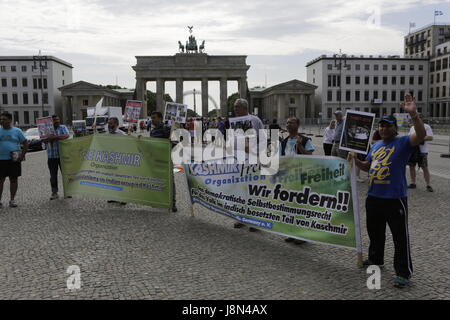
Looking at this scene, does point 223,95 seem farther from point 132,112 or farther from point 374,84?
point 132,112

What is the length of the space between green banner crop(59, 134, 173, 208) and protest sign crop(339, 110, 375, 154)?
405 centimetres

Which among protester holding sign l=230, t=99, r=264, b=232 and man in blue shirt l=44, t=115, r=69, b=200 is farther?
man in blue shirt l=44, t=115, r=69, b=200

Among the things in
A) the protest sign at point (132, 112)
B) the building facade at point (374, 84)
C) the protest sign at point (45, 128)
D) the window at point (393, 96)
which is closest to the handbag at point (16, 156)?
the protest sign at point (45, 128)

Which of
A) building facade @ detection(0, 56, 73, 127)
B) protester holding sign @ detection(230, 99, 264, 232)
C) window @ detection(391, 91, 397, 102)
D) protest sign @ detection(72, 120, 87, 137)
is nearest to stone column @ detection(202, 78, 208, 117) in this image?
building facade @ detection(0, 56, 73, 127)

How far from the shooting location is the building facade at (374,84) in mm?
109500

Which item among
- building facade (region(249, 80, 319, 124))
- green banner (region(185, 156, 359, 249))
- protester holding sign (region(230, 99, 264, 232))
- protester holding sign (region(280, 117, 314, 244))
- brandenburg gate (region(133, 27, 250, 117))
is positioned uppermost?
brandenburg gate (region(133, 27, 250, 117))

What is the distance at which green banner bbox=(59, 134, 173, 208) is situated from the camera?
327 inches

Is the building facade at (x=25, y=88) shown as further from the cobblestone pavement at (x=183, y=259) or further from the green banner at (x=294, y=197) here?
the green banner at (x=294, y=197)

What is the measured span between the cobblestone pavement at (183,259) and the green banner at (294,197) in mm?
380

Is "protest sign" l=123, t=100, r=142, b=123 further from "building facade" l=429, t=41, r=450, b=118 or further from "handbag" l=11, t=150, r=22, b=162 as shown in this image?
"building facade" l=429, t=41, r=450, b=118

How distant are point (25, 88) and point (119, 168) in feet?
373

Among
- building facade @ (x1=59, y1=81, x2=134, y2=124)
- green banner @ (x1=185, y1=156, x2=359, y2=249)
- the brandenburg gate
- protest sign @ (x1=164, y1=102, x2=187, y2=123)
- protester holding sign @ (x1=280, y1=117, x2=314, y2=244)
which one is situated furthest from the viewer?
building facade @ (x1=59, y1=81, x2=134, y2=124)

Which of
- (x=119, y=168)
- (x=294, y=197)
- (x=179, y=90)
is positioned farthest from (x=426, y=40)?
(x=294, y=197)
